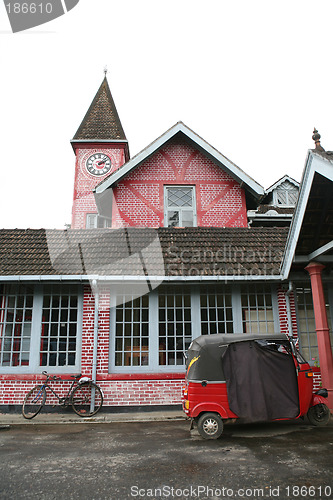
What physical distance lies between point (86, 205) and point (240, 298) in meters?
14.9

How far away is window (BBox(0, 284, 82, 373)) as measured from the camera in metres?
9.03

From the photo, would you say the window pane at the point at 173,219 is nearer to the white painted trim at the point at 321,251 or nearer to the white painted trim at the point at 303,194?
the white painted trim at the point at 303,194

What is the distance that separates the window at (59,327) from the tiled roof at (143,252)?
0.73m

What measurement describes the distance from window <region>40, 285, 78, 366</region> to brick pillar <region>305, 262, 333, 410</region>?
571cm

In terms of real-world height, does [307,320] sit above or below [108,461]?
above

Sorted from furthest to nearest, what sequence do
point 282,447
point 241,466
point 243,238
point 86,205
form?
point 86,205 < point 243,238 < point 282,447 < point 241,466

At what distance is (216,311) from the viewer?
A: 374 inches

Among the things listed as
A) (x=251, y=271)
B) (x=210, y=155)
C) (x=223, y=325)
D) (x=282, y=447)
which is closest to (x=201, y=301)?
(x=223, y=325)

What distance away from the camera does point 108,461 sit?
17.0 feet

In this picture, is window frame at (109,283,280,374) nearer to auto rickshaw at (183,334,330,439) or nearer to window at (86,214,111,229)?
auto rickshaw at (183,334,330,439)

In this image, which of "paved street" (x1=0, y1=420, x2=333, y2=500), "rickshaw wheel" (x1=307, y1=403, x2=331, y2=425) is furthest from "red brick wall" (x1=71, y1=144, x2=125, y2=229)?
"rickshaw wheel" (x1=307, y1=403, x2=331, y2=425)

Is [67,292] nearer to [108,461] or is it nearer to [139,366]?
[139,366]

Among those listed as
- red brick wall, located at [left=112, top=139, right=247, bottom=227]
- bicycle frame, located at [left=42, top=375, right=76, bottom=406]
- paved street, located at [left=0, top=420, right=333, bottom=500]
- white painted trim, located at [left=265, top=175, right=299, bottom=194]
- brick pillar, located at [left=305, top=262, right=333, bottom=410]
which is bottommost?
paved street, located at [left=0, top=420, right=333, bottom=500]

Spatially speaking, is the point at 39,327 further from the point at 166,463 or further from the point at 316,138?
the point at 316,138
